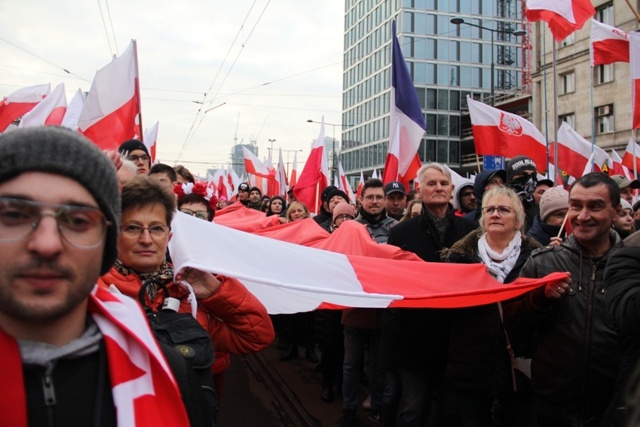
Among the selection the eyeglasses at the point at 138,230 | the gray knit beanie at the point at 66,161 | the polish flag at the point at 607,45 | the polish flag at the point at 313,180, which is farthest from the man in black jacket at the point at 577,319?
the polish flag at the point at 313,180

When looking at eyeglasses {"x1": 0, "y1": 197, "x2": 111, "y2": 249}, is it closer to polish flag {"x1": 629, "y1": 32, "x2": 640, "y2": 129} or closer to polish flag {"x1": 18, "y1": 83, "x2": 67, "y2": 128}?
polish flag {"x1": 629, "y1": 32, "x2": 640, "y2": 129}

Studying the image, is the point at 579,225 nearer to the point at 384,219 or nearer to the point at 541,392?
the point at 541,392

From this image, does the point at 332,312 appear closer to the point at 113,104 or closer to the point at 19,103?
the point at 113,104

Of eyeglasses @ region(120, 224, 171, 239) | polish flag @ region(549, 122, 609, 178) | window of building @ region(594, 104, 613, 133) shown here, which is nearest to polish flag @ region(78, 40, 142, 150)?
eyeglasses @ region(120, 224, 171, 239)

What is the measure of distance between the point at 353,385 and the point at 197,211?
2069mm

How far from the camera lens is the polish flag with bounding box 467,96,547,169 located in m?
8.64

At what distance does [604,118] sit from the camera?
106 feet

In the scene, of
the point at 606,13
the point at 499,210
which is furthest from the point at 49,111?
the point at 606,13

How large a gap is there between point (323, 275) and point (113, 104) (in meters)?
3.84

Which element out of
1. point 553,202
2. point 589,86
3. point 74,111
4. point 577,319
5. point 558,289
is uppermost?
point 589,86

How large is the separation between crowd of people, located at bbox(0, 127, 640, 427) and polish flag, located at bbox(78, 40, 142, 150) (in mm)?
911

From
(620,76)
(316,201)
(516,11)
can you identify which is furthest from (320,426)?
(516,11)

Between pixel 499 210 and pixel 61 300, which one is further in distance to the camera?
pixel 499 210

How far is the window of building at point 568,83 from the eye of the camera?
34750 mm
